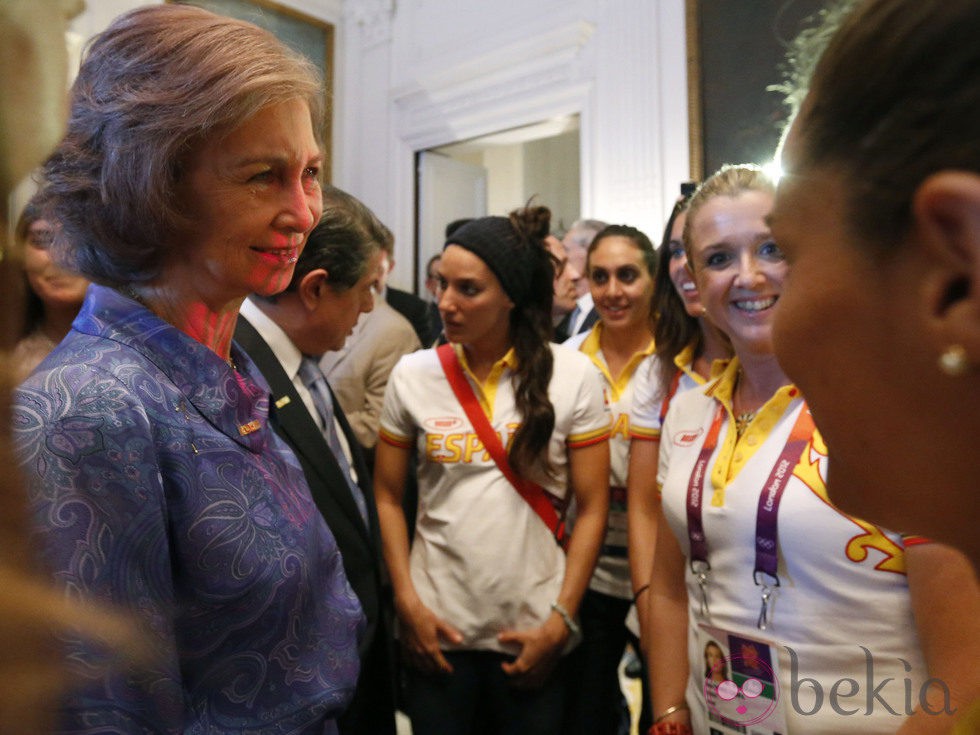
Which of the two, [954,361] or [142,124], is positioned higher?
[142,124]

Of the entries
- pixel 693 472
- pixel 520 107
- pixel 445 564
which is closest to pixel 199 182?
pixel 693 472

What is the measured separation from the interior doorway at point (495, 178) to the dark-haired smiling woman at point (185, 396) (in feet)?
11.8

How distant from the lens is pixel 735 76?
15.5 feet

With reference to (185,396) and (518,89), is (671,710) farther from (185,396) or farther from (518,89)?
(518,89)

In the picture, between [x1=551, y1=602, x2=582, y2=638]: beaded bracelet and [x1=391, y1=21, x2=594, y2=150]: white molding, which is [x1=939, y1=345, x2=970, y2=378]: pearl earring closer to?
[x1=551, y1=602, x2=582, y2=638]: beaded bracelet

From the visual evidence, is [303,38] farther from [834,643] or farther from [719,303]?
[834,643]

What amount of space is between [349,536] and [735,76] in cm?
421

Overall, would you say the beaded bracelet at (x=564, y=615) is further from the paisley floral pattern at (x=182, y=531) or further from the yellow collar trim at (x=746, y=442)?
the paisley floral pattern at (x=182, y=531)

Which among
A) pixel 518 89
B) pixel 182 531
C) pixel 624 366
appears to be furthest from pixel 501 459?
pixel 518 89

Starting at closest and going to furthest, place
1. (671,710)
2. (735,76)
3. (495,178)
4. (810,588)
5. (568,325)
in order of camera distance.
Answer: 1. (810,588)
2. (671,710)
3. (568,325)
4. (735,76)
5. (495,178)

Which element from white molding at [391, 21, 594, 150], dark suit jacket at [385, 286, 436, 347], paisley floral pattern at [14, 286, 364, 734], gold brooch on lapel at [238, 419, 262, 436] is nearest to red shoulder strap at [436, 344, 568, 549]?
paisley floral pattern at [14, 286, 364, 734]

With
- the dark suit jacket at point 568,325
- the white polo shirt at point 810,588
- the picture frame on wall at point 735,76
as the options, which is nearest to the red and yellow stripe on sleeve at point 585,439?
the white polo shirt at point 810,588

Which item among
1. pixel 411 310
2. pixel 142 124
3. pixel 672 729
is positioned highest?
pixel 411 310

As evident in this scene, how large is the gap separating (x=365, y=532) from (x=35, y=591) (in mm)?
1638
